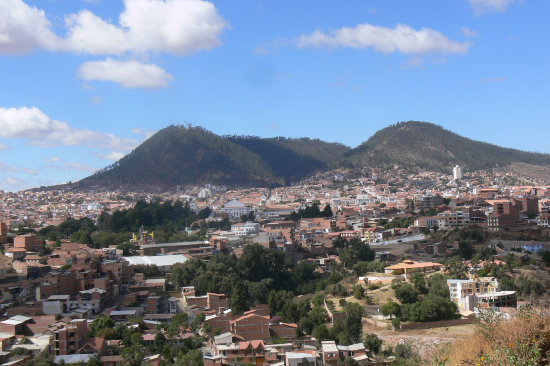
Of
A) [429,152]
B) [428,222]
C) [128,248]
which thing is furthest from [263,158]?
[128,248]

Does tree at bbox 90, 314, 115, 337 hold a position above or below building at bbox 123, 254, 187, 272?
below

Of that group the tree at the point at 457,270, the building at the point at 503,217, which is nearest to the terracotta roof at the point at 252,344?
the tree at the point at 457,270

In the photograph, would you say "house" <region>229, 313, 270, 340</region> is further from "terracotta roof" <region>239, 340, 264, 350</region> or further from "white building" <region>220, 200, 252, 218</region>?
"white building" <region>220, 200, 252, 218</region>

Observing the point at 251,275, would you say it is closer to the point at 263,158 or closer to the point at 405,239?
the point at 405,239

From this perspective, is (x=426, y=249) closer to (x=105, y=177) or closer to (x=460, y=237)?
(x=460, y=237)

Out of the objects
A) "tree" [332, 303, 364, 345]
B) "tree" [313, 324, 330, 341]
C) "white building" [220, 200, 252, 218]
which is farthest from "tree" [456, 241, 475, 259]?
"white building" [220, 200, 252, 218]

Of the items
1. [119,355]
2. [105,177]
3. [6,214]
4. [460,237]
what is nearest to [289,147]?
[105,177]
